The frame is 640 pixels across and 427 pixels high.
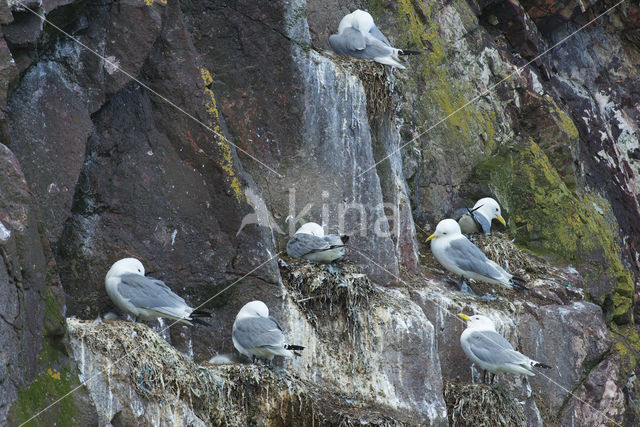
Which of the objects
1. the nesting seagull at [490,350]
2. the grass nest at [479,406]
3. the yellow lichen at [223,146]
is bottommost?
the grass nest at [479,406]

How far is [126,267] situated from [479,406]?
3.86 meters

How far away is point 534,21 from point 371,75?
4.83 meters

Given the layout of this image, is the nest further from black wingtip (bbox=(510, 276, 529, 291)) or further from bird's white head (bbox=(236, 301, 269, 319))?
bird's white head (bbox=(236, 301, 269, 319))

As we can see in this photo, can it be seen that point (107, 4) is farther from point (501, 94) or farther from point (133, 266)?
point (501, 94)

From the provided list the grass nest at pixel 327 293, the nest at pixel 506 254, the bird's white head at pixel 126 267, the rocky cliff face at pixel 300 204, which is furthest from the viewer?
the nest at pixel 506 254

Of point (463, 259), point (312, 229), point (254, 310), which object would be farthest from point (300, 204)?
point (254, 310)

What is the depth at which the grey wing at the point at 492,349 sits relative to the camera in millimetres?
8664

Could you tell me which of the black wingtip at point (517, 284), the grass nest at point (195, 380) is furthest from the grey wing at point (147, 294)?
the black wingtip at point (517, 284)

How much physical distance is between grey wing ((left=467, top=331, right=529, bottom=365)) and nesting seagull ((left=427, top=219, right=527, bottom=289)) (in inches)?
32.1

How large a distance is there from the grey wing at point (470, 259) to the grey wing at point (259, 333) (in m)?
2.89

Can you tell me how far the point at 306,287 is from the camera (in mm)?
8211

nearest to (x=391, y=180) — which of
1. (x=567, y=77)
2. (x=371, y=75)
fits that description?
(x=371, y=75)

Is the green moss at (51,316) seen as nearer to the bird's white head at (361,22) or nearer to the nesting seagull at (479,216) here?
the bird's white head at (361,22)

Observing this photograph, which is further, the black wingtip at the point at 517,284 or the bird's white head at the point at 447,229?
the bird's white head at the point at 447,229
